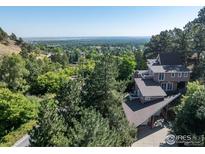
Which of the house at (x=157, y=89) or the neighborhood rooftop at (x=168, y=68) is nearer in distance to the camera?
the house at (x=157, y=89)

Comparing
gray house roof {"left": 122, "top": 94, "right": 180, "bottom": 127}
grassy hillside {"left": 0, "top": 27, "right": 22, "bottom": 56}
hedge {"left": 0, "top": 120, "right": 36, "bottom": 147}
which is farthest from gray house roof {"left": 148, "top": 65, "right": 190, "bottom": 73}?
grassy hillside {"left": 0, "top": 27, "right": 22, "bottom": 56}

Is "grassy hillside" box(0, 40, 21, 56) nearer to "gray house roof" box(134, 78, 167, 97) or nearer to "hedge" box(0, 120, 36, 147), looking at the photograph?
"gray house roof" box(134, 78, 167, 97)

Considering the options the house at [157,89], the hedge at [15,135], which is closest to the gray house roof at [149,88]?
the house at [157,89]

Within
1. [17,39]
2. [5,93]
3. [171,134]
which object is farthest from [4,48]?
[171,134]

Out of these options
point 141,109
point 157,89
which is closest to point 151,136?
point 141,109

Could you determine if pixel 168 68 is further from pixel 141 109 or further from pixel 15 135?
pixel 15 135

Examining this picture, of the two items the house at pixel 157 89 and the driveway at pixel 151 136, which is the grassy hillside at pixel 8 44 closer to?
the house at pixel 157 89
